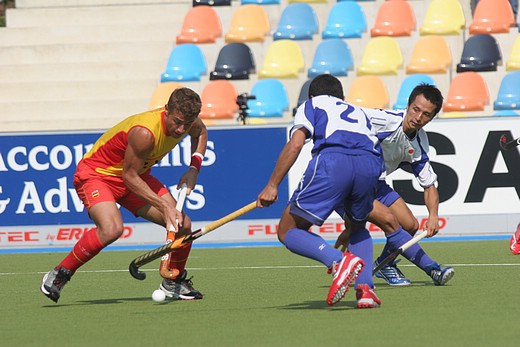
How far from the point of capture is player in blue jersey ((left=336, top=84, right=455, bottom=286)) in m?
8.41

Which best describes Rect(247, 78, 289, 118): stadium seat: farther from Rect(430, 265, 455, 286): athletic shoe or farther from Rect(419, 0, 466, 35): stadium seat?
Rect(430, 265, 455, 286): athletic shoe

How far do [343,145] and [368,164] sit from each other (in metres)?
0.19

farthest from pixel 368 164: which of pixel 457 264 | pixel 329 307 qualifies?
pixel 457 264

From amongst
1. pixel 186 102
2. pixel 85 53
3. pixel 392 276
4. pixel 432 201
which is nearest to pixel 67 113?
pixel 85 53

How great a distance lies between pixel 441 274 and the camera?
29.1 ft

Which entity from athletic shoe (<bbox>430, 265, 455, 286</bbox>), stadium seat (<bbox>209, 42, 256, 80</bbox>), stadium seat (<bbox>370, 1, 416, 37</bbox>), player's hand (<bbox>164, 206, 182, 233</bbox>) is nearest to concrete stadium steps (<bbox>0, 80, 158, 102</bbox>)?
stadium seat (<bbox>209, 42, 256, 80</bbox>)

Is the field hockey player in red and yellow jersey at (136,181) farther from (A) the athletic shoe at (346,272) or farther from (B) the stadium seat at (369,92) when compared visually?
(B) the stadium seat at (369,92)

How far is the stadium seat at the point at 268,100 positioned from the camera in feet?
57.4

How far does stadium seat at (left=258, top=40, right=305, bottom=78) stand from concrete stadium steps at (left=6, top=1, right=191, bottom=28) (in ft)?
8.01

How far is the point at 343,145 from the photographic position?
7.24 metres

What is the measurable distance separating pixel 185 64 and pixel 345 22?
8.31ft

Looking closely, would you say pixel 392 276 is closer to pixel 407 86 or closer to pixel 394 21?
pixel 407 86

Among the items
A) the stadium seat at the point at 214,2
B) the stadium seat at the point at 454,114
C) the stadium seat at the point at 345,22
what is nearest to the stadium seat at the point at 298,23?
the stadium seat at the point at 345,22

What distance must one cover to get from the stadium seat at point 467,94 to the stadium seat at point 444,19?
1.26m
